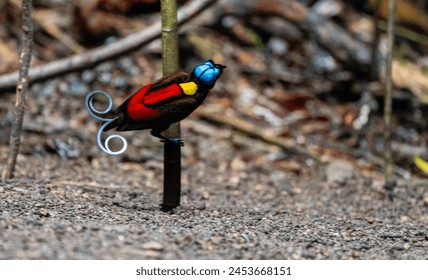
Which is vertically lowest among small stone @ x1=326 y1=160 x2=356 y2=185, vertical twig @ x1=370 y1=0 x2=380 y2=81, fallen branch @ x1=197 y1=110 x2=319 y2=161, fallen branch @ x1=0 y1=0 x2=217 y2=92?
small stone @ x1=326 y1=160 x2=356 y2=185

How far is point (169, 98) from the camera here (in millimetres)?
3100

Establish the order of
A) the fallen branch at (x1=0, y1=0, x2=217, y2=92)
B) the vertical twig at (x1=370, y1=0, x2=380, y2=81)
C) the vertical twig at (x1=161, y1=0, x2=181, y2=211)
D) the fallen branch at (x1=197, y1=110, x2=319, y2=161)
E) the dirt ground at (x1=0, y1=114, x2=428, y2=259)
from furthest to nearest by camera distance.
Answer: the vertical twig at (x1=370, y1=0, x2=380, y2=81) < the fallen branch at (x1=197, y1=110, x2=319, y2=161) < the fallen branch at (x1=0, y1=0, x2=217, y2=92) < the vertical twig at (x1=161, y1=0, x2=181, y2=211) < the dirt ground at (x1=0, y1=114, x2=428, y2=259)

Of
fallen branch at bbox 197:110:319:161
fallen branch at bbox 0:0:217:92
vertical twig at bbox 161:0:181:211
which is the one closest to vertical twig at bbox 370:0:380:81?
fallen branch at bbox 197:110:319:161

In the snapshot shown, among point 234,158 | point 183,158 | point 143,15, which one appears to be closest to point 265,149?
point 234,158

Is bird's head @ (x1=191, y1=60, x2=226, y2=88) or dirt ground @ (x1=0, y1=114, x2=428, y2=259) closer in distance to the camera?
dirt ground @ (x1=0, y1=114, x2=428, y2=259)

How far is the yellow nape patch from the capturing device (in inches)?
123

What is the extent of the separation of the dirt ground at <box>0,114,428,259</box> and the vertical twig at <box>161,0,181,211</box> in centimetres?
14

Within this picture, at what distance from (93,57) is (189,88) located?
2.23m

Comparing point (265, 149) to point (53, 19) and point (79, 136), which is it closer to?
point (79, 136)

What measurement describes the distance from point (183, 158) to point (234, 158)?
41 centimetres

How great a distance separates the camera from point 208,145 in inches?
224

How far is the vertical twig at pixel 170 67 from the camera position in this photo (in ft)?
10.8

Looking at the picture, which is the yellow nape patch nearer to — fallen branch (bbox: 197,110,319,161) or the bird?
the bird

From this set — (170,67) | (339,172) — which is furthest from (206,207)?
(339,172)
